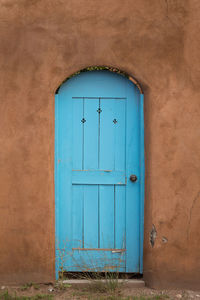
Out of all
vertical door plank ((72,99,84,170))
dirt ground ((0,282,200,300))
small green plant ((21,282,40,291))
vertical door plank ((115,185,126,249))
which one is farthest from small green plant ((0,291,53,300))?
vertical door plank ((72,99,84,170))

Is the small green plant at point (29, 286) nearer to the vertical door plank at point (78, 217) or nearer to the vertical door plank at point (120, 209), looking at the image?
the vertical door plank at point (78, 217)

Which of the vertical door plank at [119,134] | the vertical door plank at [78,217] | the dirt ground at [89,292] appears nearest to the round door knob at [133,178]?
the vertical door plank at [119,134]

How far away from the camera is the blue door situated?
390 centimetres

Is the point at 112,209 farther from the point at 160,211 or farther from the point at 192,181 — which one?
the point at 192,181

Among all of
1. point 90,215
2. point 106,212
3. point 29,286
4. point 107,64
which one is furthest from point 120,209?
point 107,64

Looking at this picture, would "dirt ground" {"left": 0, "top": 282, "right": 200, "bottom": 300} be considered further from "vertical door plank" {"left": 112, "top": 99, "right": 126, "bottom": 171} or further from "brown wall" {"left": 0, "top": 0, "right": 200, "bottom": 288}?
"vertical door plank" {"left": 112, "top": 99, "right": 126, "bottom": 171}

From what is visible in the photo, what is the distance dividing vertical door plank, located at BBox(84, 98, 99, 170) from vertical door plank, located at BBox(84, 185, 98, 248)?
0.26 meters

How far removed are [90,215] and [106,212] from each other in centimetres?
18

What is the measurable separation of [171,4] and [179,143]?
148cm

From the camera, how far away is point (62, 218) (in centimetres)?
390

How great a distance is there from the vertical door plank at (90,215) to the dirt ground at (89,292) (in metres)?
0.47

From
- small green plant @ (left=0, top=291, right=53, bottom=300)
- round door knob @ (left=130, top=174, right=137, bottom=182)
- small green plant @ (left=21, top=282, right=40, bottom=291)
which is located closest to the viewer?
small green plant @ (left=0, top=291, right=53, bottom=300)

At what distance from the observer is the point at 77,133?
12.9 ft

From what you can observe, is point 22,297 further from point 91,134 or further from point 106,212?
point 91,134
